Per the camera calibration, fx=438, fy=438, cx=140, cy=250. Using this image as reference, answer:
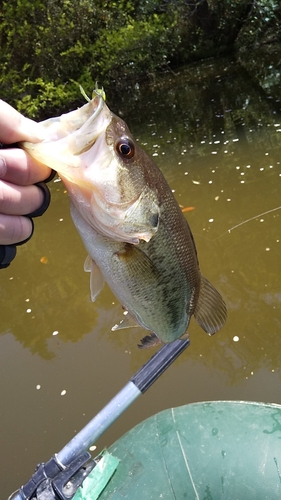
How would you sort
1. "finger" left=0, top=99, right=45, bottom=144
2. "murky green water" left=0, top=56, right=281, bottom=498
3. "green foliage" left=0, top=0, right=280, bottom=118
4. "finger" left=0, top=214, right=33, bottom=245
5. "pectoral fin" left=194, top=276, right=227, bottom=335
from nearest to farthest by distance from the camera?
"finger" left=0, top=99, right=45, bottom=144
"finger" left=0, top=214, right=33, bottom=245
"pectoral fin" left=194, top=276, right=227, bottom=335
"murky green water" left=0, top=56, right=281, bottom=498
"green foliage" left=0, top=0, right=280, bottom=118

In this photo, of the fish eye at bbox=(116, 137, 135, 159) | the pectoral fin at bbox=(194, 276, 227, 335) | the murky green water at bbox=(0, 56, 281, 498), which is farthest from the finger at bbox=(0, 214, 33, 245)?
the murky green water at bbox=(0, 56, 281, 498)

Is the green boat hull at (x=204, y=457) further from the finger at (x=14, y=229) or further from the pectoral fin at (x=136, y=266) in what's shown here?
the finger at (x=14, y=229)

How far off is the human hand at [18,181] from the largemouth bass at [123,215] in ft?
0.11

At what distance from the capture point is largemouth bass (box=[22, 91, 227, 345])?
1223 millimetres

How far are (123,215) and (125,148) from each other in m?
0.20

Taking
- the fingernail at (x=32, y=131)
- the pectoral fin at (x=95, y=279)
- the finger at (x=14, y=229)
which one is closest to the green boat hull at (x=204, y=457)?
the pectoral fin at (x=95, y=279)

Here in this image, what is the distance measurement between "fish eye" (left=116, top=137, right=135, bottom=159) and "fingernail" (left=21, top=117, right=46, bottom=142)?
22cm

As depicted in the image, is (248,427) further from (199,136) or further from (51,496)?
(199,136)

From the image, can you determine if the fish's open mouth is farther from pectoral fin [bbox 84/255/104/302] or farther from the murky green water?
the murky green water

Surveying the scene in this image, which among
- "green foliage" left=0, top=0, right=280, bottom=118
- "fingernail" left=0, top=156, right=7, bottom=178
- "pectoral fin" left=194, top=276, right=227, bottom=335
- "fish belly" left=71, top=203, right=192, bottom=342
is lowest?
"green foliage" left=0, top=0, right=280, bottom=118

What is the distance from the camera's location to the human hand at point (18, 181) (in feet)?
3.85

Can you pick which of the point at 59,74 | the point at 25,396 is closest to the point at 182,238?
the point at 25,396

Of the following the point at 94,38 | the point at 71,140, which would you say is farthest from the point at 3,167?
the point at 94,38

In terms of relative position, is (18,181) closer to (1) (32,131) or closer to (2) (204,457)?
(1) (32,131)
